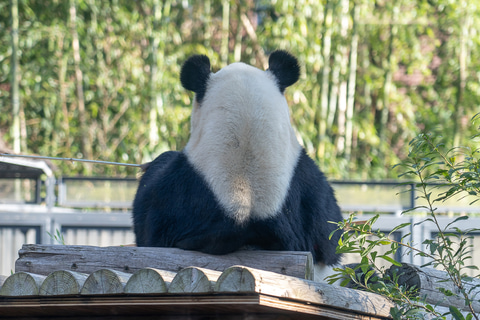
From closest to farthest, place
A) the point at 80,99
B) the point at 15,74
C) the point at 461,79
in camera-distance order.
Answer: the point at 15,74 < the point at 80,99 < the point at 461,79

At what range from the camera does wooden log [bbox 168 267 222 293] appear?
1655mm

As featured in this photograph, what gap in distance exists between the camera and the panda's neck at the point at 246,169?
7.04ft

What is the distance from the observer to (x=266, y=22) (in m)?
7.91

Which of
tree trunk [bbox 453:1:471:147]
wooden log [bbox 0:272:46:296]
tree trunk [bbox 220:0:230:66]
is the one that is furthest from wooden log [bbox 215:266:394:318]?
tree trunk [bbox 453:1:471:147]

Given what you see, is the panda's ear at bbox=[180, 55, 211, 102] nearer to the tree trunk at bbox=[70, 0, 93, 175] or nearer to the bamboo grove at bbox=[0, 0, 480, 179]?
the bamboo grove at bbox=[0, 0, 480, 179]

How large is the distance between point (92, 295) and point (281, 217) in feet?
2.48

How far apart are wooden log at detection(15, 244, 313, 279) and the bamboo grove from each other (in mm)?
4563

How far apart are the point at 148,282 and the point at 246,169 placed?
25.1 inches

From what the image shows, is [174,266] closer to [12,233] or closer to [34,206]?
[12,233]

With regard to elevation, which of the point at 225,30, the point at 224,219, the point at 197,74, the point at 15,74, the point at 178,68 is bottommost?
the point at 224,219

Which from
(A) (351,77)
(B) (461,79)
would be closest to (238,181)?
(A) (351,77)

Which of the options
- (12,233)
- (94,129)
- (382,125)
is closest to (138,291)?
(12,233)

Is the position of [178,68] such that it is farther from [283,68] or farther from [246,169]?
[246,169]

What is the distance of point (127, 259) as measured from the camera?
6.95ft
